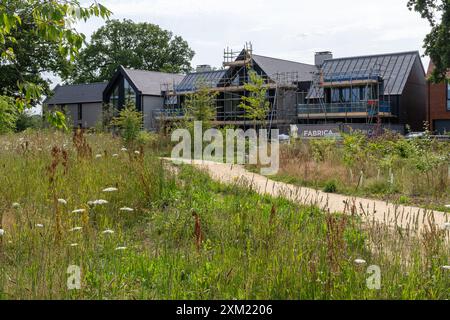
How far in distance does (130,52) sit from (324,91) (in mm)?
32369

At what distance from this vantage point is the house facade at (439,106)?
128ft

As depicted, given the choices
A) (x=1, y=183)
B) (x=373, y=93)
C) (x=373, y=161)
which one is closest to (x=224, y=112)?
(x=373, y=93)

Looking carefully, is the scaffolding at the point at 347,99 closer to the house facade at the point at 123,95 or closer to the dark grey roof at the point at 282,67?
the dark grey roof at the point at 282,67

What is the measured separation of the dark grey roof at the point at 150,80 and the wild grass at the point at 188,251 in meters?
41.6

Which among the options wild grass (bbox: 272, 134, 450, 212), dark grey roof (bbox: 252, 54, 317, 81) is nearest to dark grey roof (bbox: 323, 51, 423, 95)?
dark grey roof (bbox: 252, 54, 317, 81)

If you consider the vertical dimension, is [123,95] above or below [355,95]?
above

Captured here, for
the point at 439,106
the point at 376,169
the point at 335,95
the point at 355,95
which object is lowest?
the point at 376,169

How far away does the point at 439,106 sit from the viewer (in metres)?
39.4

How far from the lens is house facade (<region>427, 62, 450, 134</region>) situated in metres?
39.1

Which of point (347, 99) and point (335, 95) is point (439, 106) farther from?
point (335, 95)

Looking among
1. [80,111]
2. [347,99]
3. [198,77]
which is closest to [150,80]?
[198,77]

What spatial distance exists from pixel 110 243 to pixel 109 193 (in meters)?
2.02

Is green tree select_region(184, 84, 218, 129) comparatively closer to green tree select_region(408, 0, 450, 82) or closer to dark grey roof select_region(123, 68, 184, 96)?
green tree select_region(408, 0, 450, 82)
